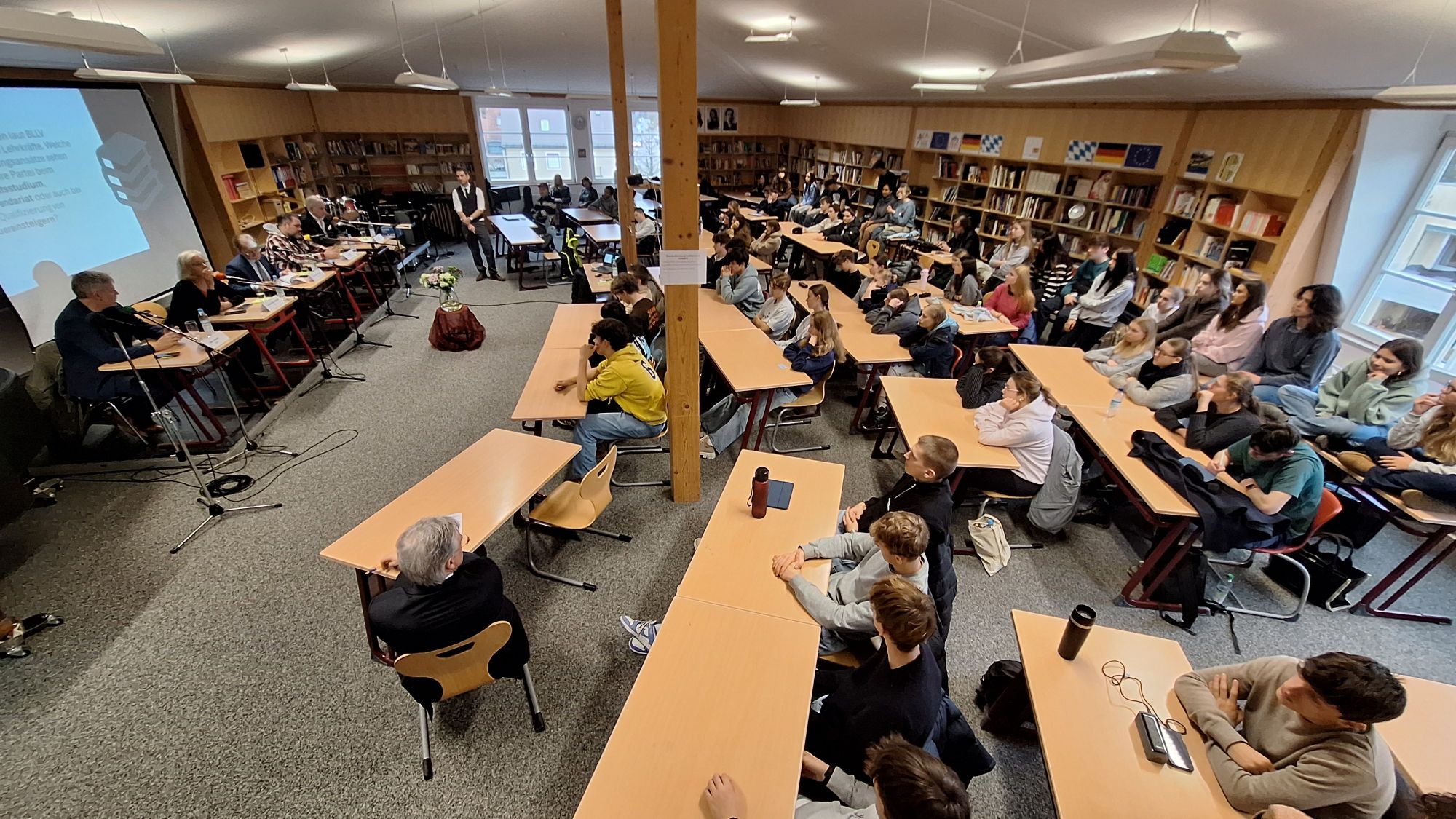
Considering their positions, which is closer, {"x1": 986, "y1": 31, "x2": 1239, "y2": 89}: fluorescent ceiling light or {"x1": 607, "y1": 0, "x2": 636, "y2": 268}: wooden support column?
{"x1": 986, "y1": 31, "x2": 1239, "y2": 89}: fluorescent ceiling light

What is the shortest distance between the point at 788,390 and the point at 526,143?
12044 mm

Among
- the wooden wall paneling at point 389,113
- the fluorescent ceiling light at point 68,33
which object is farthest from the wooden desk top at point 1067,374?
the wooden wall paneling at point 389,113

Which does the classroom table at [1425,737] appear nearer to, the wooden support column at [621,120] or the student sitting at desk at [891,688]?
the student sitting at desk at [891,688]

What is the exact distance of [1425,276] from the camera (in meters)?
4.83

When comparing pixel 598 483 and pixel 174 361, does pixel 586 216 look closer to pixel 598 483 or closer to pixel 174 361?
pixel 174 361

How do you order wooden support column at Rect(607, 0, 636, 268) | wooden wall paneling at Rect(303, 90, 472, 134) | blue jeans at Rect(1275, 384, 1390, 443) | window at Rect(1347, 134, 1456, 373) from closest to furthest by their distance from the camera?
1. blue jeans at Rect(1275, 384, 1390, 443)
2. window at Rect(1347, 134, 1456, 373)
3. wooden support column at Rect(607, 0, 636, 268)
4. wooden wall paneling at Rect(303, 90, 472, 134)

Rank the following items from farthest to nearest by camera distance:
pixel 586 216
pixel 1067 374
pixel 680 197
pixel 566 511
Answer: pixel 586 216
pixel 1067 374
pixel 566 511
pixel 680 197

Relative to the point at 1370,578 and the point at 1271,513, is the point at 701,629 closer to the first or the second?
the point at 1271,513

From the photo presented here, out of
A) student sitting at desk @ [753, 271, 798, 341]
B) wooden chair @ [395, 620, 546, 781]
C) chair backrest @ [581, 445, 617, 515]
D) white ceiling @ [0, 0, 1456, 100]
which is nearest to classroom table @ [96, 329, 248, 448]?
white ceiling @ [0, 0, 1456, 100]

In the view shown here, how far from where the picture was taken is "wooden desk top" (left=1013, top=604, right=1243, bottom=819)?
1.68 metres

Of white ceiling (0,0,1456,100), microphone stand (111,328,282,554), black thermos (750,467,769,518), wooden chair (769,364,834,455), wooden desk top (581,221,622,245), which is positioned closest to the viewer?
black thermos (750,467,769,518)

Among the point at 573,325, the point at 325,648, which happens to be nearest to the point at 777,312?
the point at 573,325

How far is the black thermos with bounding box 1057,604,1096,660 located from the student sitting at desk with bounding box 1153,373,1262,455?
2.24 m

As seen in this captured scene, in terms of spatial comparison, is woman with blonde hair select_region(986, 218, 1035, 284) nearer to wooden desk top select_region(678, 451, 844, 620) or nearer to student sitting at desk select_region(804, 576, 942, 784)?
wooden desk top select_region(678, 451, 844, 620)
